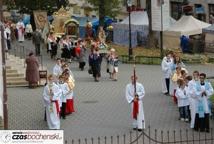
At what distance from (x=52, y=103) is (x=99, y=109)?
11.8ft

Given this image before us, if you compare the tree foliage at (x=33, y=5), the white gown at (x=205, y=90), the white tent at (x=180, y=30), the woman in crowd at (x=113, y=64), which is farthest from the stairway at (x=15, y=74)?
the tree foliage at (x=33, y=5)

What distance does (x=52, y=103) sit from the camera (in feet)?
67.7

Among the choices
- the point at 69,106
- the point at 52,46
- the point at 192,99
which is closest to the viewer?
the point at 192,99

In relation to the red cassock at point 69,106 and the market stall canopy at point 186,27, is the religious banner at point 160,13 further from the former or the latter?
the red cassock at point 69,106

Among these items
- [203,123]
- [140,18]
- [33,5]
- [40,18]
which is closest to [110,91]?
[203,123]

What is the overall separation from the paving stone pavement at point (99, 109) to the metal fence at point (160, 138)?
0.47 m

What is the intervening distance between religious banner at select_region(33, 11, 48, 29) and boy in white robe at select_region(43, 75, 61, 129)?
25.8 m

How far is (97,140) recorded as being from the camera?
1928 centimetres

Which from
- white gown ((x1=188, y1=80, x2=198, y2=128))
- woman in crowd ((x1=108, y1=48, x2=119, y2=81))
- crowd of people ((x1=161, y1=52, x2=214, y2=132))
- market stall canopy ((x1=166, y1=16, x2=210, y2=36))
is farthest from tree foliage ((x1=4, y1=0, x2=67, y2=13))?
white gown ((x1=188, y1=80, x2=198, y2=128))

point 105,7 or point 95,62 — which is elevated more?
point 105,7

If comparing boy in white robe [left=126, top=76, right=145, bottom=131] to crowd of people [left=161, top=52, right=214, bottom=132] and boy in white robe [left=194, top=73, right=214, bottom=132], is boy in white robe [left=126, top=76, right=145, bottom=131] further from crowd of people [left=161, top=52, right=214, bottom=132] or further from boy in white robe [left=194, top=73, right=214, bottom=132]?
boy in white robe [left=194, top=73, right=214, bottom=132]

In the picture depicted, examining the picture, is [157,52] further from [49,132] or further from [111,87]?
[49,132]

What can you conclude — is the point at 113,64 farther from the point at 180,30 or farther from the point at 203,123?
the point at 180,30

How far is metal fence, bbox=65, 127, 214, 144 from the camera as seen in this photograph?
18.6 metres
